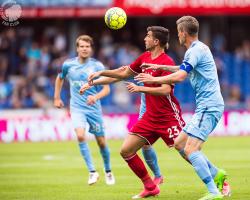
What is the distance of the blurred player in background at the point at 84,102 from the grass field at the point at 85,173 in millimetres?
666

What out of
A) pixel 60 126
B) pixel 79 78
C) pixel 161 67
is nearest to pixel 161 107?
pixel 161 67

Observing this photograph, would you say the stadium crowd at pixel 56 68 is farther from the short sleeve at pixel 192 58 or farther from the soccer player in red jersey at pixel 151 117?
the short sleeve at pixel 192 58

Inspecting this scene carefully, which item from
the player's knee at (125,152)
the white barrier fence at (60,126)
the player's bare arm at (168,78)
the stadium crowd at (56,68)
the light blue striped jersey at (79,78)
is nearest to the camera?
the player's bare arm at (168,78)

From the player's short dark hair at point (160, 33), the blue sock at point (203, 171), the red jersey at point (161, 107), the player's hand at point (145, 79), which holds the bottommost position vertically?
the blue sock at point (203, 171)

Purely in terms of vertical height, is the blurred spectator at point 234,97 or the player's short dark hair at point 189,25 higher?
the player's short dark hair at point 189,25

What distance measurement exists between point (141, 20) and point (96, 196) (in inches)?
834

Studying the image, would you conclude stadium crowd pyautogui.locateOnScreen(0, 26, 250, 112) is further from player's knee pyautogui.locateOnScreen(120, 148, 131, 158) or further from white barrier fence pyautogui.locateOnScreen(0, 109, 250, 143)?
player's knee pyautogui.locateOnScreen(120, 148, 131, 158)

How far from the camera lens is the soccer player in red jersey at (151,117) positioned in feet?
39.2

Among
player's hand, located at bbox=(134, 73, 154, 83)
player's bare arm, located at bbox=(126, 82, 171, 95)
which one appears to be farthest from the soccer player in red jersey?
player's hand, located at bbox=(134, 73, 154, 83)

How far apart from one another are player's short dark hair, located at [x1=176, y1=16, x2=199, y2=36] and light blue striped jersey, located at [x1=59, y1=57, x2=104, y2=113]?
4509 millimetres

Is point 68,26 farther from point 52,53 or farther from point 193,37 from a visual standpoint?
point 193,37

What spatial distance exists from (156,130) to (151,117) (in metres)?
0.22

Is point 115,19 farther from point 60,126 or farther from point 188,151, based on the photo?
point 60,126

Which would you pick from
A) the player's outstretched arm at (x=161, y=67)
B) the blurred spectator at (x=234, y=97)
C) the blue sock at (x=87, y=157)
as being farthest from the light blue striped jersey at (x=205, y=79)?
the blurred spectator at (x=234, y=97)
